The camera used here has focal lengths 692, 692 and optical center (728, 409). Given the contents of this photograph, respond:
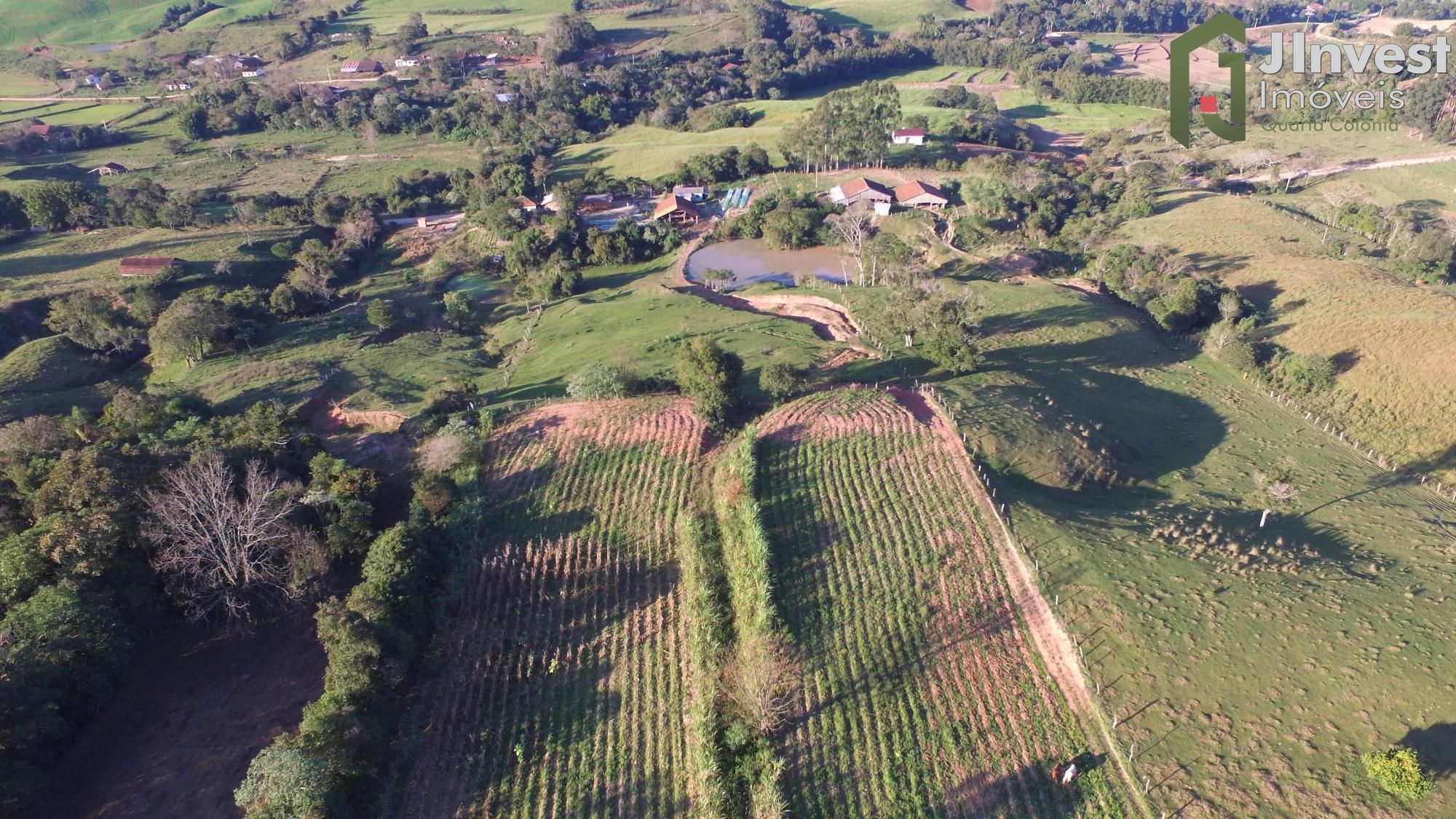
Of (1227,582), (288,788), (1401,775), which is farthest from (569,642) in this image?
(1401,775)

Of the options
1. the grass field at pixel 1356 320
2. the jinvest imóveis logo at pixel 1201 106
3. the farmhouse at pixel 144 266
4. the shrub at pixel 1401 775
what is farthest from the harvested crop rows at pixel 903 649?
the jinvest imóveis logo at pixel 1201 106

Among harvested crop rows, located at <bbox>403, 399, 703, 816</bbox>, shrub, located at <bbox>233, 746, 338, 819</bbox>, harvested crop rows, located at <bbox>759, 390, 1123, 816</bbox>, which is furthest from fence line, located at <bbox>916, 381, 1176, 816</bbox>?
shrub, located at <bbox>233, 746, 338, 819</bbox>

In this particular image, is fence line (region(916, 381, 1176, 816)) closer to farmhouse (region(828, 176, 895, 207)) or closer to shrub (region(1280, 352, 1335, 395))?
shrub (region(1280, 352, 1335, 395))

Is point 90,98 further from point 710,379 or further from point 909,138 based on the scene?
point 710,379

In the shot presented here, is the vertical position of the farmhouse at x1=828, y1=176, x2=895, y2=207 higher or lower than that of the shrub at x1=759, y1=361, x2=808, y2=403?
higher

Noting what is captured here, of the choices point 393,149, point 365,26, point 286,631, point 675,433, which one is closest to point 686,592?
point 675,433

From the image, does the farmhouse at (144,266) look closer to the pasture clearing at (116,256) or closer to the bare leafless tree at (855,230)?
the pasture clearing at (116,256)
